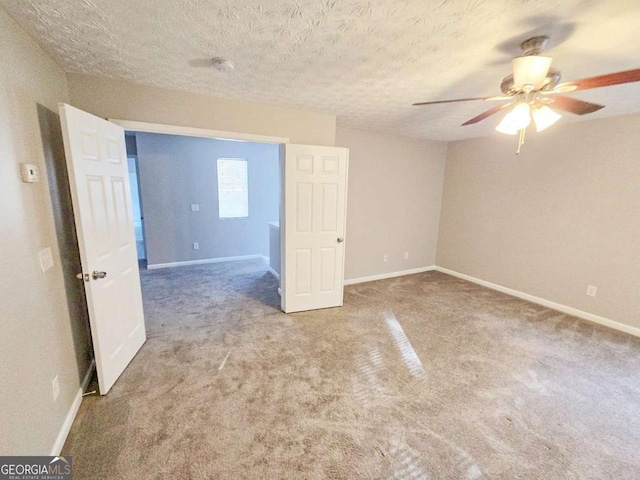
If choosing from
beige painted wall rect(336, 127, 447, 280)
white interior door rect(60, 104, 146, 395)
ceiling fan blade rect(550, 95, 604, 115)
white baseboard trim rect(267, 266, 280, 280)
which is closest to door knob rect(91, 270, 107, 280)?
white interior door rect(60, 104, 146, 395)

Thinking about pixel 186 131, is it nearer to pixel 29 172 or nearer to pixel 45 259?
pixel 29 172

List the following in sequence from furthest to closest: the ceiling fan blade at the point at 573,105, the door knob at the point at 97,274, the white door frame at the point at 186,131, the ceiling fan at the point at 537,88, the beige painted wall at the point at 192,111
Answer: the white door frame at the point at 186,131 < the beige painted wall at the point at 192,111 < the door knob at the point at 97,274 < the ceiling fan blade at the point at 573,105 < the ceiling fan at the point at 537,88

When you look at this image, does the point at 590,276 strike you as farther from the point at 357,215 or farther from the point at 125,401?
the point at 125,401

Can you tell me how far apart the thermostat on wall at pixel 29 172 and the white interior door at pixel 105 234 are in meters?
0.16

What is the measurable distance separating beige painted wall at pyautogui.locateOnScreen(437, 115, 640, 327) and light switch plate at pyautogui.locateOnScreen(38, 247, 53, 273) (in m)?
5.07

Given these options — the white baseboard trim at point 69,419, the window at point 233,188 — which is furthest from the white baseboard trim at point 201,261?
the white baseboard trim at point 69,419

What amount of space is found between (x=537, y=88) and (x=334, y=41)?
4.17ft

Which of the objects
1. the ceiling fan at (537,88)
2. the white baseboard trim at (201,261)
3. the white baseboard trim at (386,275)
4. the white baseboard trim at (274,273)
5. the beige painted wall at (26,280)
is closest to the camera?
the beige painted wall at (26,280)

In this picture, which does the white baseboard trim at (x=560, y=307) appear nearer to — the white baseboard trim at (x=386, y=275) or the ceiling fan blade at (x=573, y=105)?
the white baseboard trim at (x=386, y=275)

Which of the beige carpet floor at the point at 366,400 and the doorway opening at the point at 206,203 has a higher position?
the doorway opening at the point at 206,203

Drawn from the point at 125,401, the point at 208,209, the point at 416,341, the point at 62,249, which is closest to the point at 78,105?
the point at 62,249

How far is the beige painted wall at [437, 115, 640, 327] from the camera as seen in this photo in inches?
118

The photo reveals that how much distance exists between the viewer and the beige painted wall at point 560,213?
2.99 meters

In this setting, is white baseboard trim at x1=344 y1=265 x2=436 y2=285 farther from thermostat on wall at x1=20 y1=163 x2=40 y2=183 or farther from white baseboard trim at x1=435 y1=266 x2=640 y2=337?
thermostat on wall at x1=20 y1=163 x2=40 y2=183
